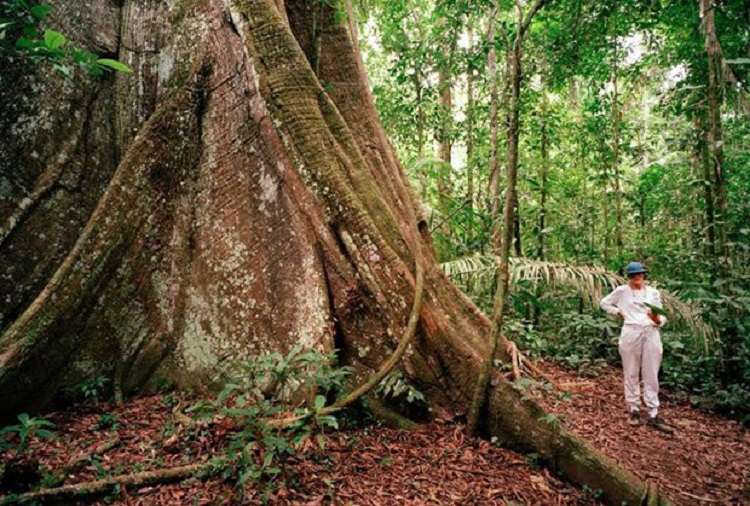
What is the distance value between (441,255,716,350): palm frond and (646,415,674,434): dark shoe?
1.40 metres

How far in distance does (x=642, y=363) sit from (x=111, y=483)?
16.0 ft

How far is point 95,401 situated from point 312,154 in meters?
2.42

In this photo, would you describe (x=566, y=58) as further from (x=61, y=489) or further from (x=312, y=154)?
(x=61, y=489)

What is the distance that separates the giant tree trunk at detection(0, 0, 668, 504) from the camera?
356cm

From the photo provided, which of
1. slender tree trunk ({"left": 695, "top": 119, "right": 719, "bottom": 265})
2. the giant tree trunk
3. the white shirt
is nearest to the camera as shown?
the giant tree trunk

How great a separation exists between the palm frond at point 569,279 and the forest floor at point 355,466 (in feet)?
7.87

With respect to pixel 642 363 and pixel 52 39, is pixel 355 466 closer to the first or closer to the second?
pixel 52 39

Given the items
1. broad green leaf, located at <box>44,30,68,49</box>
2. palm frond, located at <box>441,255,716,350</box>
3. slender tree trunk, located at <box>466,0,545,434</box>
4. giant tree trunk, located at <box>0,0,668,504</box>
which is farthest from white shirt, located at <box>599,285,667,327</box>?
broad green leaf, located at <box>44,30,68,49</box>

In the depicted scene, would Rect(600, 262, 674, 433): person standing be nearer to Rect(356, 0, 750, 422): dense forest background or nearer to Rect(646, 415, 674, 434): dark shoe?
Rect(646, 415, 674, 434): dark shoe

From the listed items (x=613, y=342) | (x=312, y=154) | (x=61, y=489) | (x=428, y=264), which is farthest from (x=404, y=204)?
(x=613, y=342)

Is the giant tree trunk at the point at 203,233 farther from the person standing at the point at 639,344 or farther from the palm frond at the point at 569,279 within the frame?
the palm frond at the point at 569,279

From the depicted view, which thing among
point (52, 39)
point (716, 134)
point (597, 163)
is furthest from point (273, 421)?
point (597, 163)

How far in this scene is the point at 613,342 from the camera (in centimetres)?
716

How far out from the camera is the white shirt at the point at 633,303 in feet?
17.0
